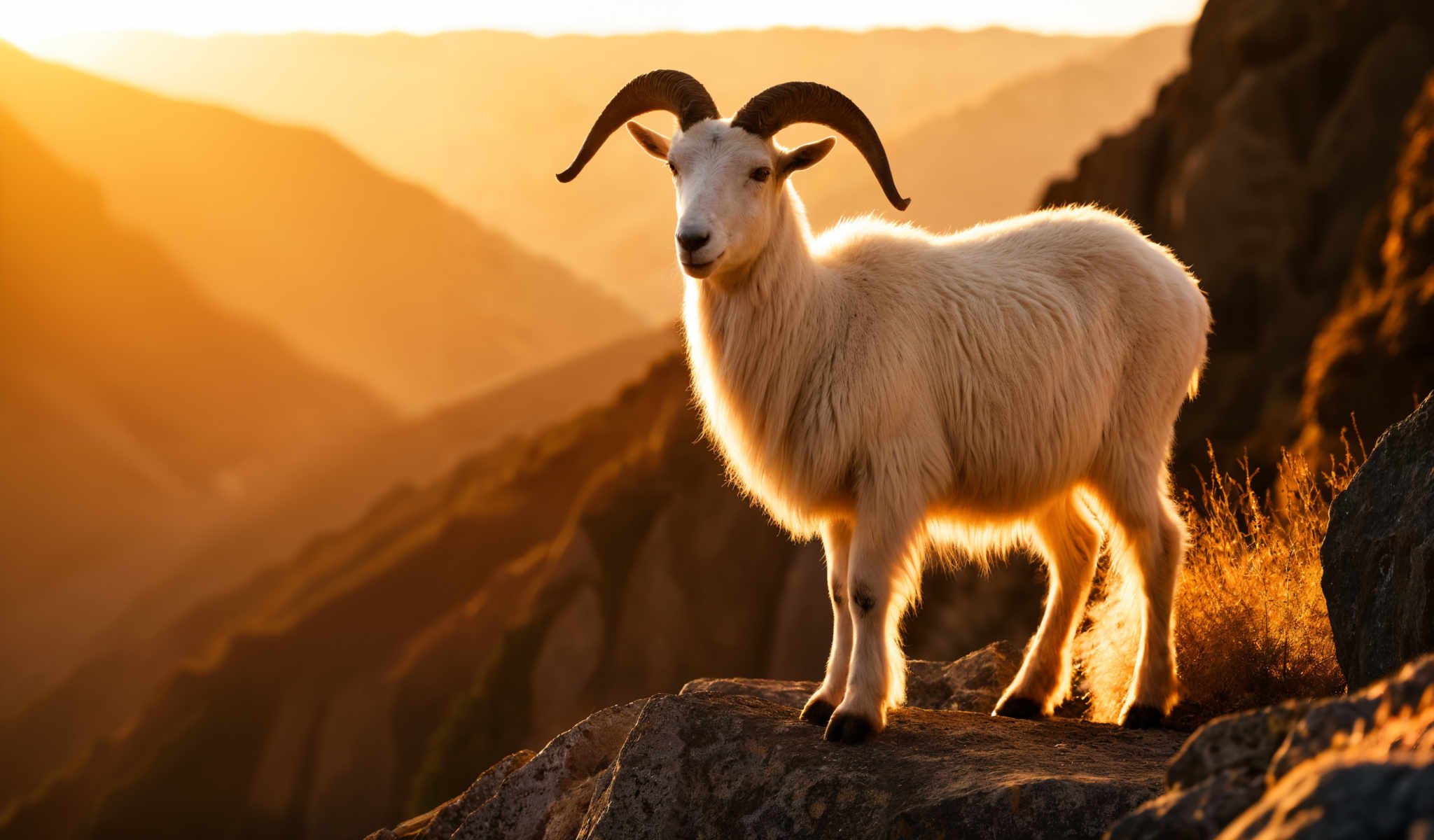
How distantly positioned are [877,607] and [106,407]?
13158 cm

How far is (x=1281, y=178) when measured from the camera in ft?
82.3

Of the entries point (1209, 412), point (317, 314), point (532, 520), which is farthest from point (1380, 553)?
point (317, 314)

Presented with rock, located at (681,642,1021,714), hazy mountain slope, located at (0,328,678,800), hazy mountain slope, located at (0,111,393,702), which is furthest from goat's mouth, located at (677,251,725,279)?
hazy mountain slope, located at (0,111,393,702)

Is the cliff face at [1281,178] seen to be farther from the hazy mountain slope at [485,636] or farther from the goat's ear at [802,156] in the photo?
the goat's ear at [802,156]

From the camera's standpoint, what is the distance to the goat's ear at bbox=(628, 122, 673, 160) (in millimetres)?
7242

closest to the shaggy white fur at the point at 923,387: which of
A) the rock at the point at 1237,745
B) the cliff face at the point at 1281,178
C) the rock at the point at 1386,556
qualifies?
the rock at the point at 1386,556

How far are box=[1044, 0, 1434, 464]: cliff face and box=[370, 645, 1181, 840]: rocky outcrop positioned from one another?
17439mm

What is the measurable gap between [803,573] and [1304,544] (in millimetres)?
20278

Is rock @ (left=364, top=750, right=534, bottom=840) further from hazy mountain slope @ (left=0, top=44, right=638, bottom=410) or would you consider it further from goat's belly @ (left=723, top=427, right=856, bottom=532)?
hazy mountain slope @ (left=0, top=44, right=638, bottom=410)

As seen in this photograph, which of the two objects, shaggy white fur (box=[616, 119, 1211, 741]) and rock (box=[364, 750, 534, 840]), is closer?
shaggy white fur (box=[616, 119, 1211, 741])

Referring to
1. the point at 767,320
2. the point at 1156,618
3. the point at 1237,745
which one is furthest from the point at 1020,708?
the point at 1237,745

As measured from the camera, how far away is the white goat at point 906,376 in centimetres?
617

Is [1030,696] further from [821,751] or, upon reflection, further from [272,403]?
[272,403]

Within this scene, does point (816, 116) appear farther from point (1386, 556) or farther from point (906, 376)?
point (1386, 556)
